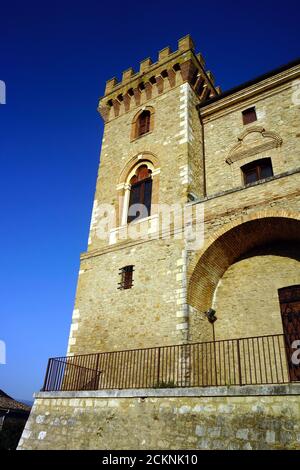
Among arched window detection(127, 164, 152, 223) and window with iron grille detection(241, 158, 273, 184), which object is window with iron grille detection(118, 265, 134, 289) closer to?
arched window detection(127, 164, 152, 223)

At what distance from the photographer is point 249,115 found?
47.9 feet

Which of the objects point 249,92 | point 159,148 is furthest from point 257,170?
point 159,148

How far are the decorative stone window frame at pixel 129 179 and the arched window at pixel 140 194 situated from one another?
0.16 meters

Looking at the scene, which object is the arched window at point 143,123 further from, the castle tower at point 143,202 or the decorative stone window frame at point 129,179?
the decorative stone window frame at point 129,179

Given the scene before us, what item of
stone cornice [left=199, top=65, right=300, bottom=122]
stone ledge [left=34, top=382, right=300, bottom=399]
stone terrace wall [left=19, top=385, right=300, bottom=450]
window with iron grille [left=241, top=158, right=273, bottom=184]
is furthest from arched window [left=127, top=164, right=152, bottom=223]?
stone terrace wall [left=19, top=385, right=300, bottom=450]

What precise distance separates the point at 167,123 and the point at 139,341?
9.35 metres

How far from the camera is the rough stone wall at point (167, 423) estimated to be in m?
6.51

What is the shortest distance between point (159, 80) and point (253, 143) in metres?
6.21

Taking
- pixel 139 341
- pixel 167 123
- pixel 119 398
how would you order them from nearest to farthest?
pixel 119 398 → pixel 139 341 → pixel 167 123

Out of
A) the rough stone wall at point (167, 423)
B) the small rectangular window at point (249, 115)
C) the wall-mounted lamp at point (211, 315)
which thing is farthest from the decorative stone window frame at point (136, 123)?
the rough stone wall at point (167, 423)

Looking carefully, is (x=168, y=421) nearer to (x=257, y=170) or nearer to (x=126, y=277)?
(x=126, y=277)
